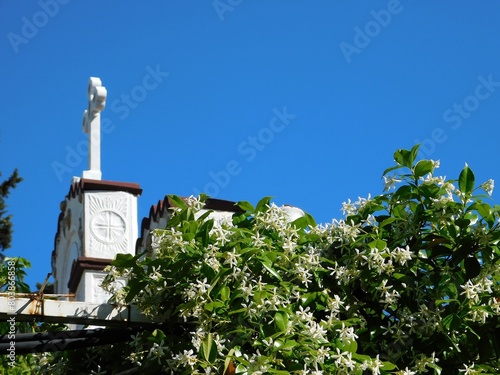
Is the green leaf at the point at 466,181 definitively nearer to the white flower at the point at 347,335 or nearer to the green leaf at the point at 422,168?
the green leaf at the point at 422,168

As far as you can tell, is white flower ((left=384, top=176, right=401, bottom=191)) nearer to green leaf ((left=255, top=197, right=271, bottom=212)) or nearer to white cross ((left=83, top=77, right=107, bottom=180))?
green leaf ((left=255, top=197, right=271, bottom=212))

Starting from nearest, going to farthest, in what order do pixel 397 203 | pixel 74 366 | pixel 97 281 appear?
pixel 397 203, pixel 74 366, pixel 97 281

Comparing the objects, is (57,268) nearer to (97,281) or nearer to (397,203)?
(97,281)

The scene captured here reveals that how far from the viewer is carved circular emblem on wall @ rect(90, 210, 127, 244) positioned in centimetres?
900

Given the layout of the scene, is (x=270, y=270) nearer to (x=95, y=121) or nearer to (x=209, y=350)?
(x=209, y=350)

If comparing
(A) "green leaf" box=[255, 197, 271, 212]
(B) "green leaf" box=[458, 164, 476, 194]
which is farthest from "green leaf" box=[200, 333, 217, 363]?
(B) "green leaf" box=[458, 164, 476, 194]

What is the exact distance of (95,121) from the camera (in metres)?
10.8

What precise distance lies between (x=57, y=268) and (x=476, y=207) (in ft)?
23.9

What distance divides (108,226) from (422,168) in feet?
16.0

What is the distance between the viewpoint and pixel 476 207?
452cm

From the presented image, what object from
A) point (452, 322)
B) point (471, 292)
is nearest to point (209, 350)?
point (452, 322)

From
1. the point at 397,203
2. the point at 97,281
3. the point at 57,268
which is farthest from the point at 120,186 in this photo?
the point at 397,203

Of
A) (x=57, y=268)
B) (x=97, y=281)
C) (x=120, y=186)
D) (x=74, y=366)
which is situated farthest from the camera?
(x=57, y=268)

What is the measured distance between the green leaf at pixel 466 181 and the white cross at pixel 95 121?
20.3ft
